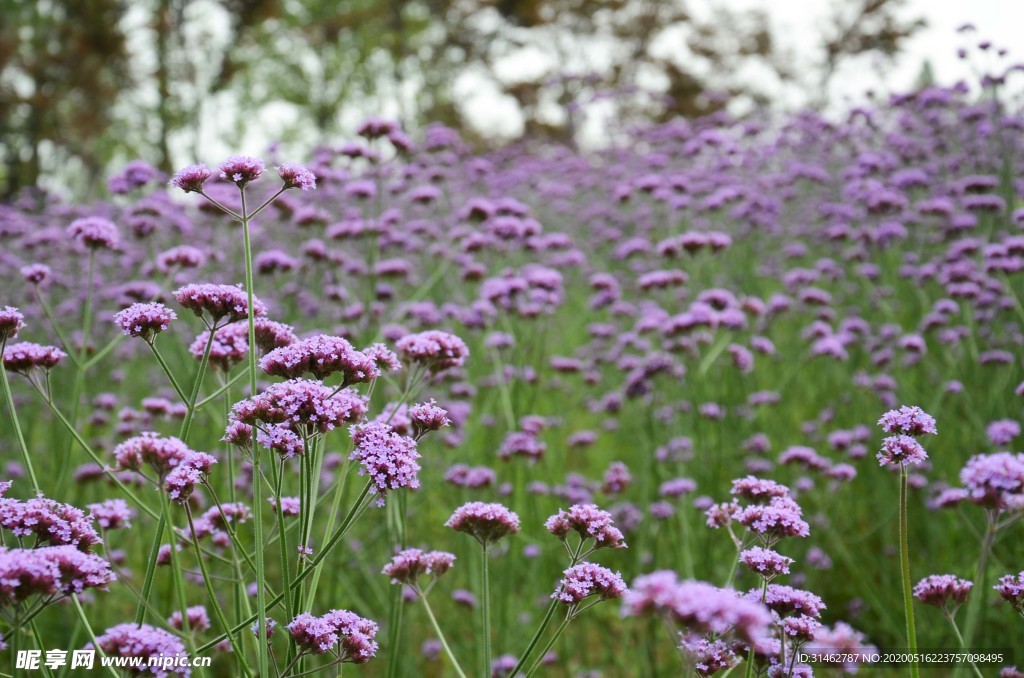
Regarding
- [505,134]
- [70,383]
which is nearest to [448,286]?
[70,383]

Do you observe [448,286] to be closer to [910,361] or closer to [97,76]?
[910,361]

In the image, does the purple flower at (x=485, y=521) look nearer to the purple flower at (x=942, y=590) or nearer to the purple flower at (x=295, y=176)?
the purple flower at (x=295, y=176)

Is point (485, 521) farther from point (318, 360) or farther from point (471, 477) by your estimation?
point (471, 477)

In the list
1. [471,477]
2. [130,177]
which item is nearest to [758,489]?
[471,477]

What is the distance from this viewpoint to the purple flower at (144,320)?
1.82 meters

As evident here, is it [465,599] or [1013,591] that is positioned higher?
[1013,591]

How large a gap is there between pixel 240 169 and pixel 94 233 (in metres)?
1.46

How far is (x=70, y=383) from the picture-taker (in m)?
5.89

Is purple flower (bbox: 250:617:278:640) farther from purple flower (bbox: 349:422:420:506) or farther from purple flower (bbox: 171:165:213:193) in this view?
purple flower (bbox: 171:165:213:193)

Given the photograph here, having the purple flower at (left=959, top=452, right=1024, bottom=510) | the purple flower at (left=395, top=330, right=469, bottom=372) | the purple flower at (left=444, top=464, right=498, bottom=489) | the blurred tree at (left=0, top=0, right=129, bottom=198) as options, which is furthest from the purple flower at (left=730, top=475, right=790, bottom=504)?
the blurred tree at (left=0, top=0, right=129, bottom=198)

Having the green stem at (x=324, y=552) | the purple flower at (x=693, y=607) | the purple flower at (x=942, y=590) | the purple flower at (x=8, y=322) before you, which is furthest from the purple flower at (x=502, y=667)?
the purple flower at (x=693, y=607)

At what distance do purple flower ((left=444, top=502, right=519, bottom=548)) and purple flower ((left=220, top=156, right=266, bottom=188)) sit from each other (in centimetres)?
93

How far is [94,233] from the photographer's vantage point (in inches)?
118

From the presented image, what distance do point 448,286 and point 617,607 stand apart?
3.44 meters
